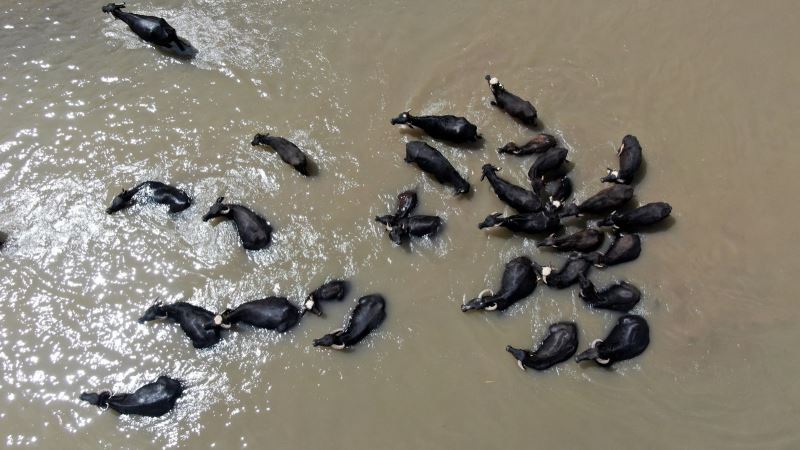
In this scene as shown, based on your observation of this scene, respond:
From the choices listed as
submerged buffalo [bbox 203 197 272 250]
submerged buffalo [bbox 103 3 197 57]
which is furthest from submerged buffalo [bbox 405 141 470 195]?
submerged buffalo [bbox 103 3 197 57]

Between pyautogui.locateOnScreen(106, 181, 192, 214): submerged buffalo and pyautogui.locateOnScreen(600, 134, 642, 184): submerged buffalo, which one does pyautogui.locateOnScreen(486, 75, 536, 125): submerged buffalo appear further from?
pyautogui.locateOnScreen(106, 181, 192, 214): submerged buffalo

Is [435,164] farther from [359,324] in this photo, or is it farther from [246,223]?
[246,223]

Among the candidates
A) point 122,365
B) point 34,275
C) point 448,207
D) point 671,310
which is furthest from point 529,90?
point 34,275

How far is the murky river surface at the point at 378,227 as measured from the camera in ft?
21.1

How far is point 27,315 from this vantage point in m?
6.73

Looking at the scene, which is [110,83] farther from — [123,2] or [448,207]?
[448,207]

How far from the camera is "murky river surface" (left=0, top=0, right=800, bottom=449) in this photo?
642cm

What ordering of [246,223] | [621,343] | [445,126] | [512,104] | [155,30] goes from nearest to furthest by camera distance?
[621,343], [246,223], [445,126], [512,104], [155,30]

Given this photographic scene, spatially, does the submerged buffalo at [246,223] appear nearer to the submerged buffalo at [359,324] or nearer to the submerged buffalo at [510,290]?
the submerged buffalo at [359,324]

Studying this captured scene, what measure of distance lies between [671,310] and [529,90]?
3167 millimetres

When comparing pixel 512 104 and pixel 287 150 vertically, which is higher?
pixel 512 104

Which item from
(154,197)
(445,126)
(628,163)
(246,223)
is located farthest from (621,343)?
(154,197)

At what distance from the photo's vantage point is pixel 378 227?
6.94m

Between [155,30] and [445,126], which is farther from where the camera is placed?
[155,30]
